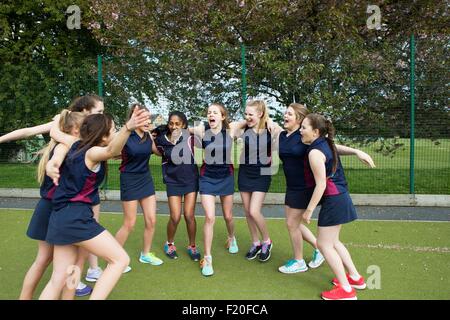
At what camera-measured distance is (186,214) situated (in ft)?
16.2

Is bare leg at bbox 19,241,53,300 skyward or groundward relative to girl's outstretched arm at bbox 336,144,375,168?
groundward

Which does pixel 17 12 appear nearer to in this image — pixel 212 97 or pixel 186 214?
pixel 212 97

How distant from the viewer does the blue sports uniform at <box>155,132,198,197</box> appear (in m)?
4.83

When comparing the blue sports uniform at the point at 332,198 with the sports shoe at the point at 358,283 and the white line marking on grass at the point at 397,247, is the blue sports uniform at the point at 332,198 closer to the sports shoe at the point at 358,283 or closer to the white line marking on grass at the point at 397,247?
the sports shoe at the point at 358,283

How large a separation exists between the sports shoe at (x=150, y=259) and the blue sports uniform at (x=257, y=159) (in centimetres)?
131

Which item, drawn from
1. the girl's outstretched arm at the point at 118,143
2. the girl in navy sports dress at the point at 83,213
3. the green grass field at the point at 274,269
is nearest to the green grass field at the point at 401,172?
the green grass field at the point at 274,269

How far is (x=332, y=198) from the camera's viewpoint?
3.85 metres

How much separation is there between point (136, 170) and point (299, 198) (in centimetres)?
180

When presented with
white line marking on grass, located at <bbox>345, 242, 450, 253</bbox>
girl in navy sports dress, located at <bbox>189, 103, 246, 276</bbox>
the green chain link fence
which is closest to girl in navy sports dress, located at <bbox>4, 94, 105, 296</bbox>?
girl in navy sports dress, located at <bbox>189, 103, 246, 276</bbox>

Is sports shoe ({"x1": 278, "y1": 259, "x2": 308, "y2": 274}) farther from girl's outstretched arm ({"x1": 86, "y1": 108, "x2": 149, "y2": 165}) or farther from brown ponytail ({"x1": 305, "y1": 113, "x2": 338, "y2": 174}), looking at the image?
girl's outstretched arm ({"x1": 86, "y1": 108, "x2": 149, "y2": 165})

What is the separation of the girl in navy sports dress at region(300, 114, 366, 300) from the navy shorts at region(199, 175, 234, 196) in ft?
3.90

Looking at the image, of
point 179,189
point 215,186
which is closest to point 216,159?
point 215,186

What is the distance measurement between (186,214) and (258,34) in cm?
622

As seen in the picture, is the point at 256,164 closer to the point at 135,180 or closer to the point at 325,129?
the point at 325,129
